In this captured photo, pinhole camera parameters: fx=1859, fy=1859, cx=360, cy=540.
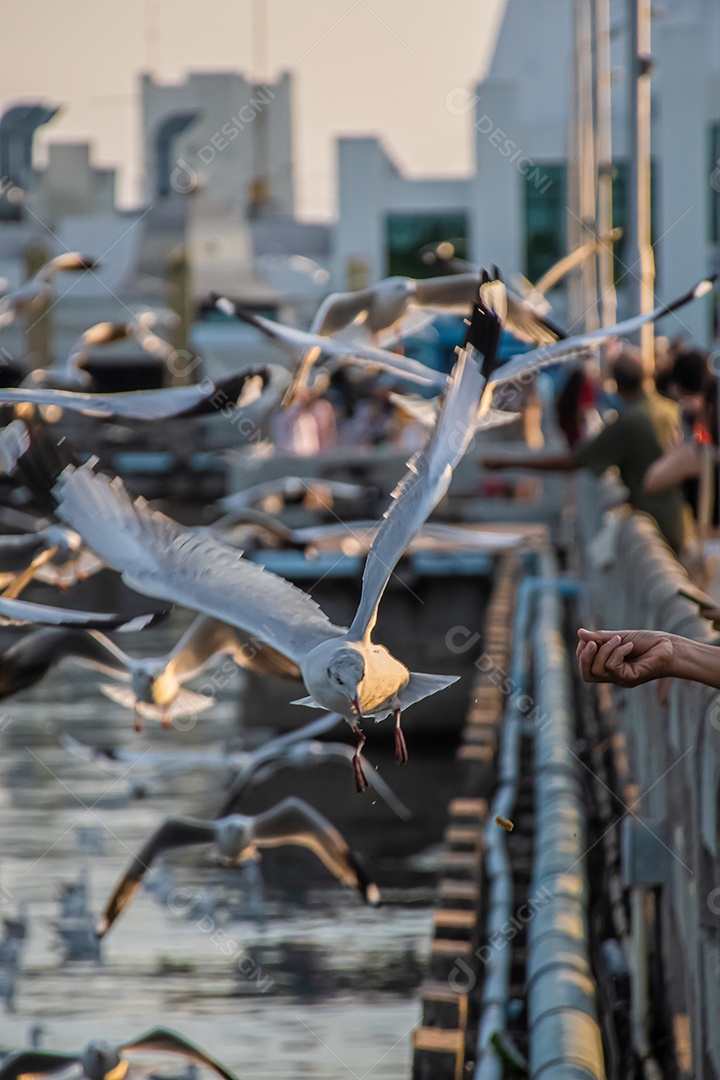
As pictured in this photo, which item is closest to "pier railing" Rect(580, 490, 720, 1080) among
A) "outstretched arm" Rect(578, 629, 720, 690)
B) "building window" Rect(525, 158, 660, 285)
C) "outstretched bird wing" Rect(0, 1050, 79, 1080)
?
"outstretched arm" Rect(578, 629, 720, 690)

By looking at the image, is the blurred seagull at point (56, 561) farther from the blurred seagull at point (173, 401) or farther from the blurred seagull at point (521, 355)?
the blurred seagull at point (521, 355)

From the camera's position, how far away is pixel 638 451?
24.5 feet

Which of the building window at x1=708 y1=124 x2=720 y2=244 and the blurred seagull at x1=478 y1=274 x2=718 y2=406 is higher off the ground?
the building window at x1=708 y1=124 x2=720 y2=244

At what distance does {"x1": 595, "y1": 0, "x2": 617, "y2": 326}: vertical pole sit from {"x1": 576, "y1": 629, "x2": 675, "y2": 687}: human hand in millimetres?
13261

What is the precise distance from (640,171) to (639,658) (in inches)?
386

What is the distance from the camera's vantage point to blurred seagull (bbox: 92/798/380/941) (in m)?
7.38

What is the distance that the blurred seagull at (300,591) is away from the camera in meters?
3.62

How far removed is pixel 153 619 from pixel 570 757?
10.6 ft

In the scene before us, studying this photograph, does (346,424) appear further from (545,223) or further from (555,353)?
(555,353)

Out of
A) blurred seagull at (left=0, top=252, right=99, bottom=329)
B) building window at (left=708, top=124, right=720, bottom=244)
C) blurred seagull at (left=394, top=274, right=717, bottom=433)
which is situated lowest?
blurred seagull at (left=394, top=274, right=717, bottom=433)

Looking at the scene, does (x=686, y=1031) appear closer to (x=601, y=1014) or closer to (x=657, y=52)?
(x=601, y=1014)

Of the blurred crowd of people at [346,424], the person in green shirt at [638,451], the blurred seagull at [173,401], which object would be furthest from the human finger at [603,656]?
the blurred crowd of people at [346,424]

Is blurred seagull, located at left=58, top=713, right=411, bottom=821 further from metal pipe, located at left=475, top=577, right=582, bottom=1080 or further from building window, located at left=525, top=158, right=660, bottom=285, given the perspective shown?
building window, located at left=525, top=158, right=660, bottom=285

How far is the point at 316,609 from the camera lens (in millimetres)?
4008
